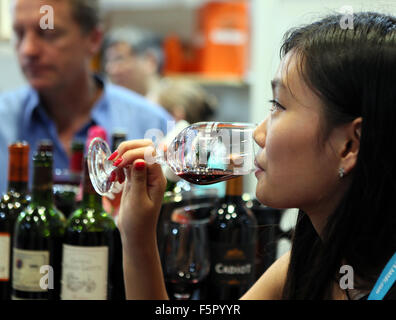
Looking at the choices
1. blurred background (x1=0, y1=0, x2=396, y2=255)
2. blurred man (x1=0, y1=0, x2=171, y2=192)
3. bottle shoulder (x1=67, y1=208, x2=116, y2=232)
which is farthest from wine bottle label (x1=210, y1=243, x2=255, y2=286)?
blurred background (x1=0, y1=0, x2=396, y2=255)

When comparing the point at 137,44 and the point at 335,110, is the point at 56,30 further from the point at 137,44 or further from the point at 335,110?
the point at 137,44

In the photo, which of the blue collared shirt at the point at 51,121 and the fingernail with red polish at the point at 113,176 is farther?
the blue collared shirt at the point at 51,121

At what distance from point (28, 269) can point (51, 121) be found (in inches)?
45.2

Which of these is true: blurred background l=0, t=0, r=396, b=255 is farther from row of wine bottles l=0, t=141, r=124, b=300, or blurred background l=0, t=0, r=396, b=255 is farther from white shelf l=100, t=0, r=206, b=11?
row of wine bottles l=0, t=141, r=124, b=300

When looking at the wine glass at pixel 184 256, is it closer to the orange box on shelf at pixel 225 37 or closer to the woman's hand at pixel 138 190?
the woman's hand at pixel 138 190

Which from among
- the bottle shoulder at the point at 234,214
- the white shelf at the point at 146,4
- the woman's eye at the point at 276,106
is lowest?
the bottle shoulder at the point at 234,214

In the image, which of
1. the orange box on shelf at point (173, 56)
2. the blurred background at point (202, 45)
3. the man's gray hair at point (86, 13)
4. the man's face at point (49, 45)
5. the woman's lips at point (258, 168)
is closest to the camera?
the woman's lips at point (258, 168)

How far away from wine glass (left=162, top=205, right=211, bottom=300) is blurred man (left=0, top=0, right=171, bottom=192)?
0.99 m

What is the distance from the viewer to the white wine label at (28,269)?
1049 millimetres

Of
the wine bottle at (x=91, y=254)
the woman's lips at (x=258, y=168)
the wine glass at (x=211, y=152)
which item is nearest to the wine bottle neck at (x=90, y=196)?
Result: the wine bottle at (x=91, y=254)

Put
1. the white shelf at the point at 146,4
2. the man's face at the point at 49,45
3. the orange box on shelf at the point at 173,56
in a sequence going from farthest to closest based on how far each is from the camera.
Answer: the white shelf at the point at 146,4, the orange box on shelf at the point at 173,56, the man's face at the point at 49,45

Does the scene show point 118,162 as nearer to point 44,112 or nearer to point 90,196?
point 90,196

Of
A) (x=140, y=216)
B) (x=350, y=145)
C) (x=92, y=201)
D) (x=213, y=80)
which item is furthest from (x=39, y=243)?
(x=213, y=80)
